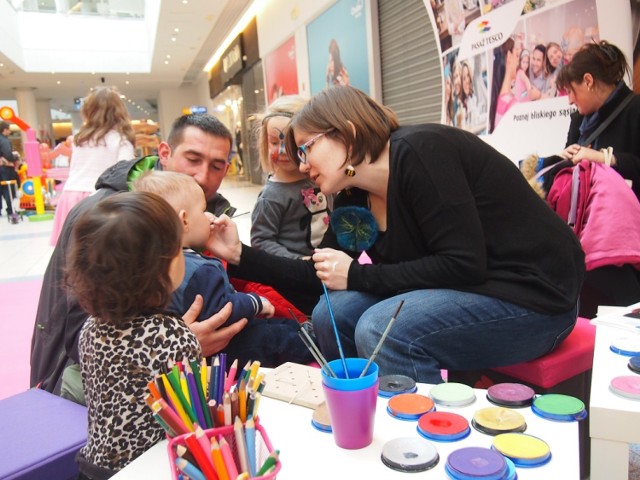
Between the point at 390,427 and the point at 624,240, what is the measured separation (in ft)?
5.08

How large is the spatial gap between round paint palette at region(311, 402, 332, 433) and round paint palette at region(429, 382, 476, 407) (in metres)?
0.19

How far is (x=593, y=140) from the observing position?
2.58m

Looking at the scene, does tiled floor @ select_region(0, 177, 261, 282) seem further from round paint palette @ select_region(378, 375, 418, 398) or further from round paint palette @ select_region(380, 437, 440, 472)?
round paint palette @ select_region(380, 437, 440, 472)

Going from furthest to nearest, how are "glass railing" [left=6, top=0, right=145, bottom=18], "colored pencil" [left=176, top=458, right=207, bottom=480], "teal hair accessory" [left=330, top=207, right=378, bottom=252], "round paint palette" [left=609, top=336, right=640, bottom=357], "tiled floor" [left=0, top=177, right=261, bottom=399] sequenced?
1. "glass railing" [left=6, top=0, right=145, bottom=18]
2. "tiled floor" [left=0, top=177, right=261, bottom=399]
3. "teal hair accessory" [left=330, top=207, right=378, bottom=252]
4. "round paint palette" [left=609, top=336, right=640, bottom=357]
5. "colored pencil" [left=176, top=458, right=207, bottom=480]

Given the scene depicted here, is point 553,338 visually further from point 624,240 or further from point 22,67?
point 22,67

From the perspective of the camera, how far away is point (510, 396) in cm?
93

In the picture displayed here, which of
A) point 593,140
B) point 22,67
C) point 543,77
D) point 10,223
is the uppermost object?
point 22,67

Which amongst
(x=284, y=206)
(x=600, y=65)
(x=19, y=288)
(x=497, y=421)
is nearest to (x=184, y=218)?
(x=284, y=206)

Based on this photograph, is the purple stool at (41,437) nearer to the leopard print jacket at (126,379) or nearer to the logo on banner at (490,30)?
the leopard print jacket at (126,379)

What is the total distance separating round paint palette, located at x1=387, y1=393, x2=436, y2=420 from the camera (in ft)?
2.95

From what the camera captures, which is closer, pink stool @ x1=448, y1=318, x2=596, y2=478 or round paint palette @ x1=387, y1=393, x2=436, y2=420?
round paint palette @ x1=387, y1=393, x2=436, y2=420

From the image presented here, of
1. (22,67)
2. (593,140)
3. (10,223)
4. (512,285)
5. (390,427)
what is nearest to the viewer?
(390,427)

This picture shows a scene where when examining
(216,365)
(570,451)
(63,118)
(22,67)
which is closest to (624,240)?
(570,451)

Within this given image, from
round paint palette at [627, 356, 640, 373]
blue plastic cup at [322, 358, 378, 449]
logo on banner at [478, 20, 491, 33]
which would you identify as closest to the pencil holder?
blue plastic cup at [322, 358, 378, 449]
